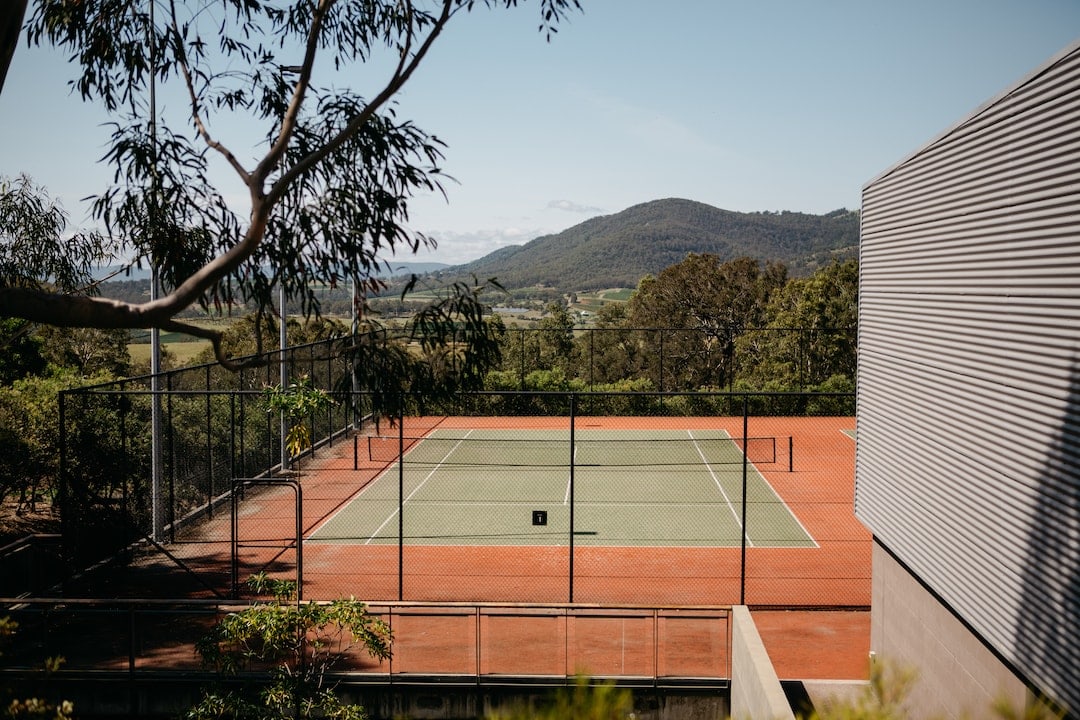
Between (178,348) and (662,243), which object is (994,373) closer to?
(178,348)

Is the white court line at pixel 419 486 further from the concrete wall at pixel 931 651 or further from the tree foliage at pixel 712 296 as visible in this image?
the tree foliage at pixel 712 296

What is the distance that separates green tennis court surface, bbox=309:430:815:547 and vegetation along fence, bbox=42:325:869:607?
0.08 meters

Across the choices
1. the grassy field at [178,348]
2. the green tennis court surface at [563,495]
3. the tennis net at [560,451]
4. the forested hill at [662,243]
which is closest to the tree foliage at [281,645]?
the green tennis court surface at [563,495]

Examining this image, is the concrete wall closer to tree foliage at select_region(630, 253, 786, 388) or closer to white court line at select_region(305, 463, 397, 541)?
white court line at select_region(305, 463, 397, 541)

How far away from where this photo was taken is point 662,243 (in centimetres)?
11400

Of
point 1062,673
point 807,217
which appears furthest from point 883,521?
point 807,217

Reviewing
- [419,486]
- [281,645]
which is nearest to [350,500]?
[419,486]

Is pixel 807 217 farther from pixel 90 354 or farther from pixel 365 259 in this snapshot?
pixel 365 259

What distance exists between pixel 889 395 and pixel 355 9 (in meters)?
7.39

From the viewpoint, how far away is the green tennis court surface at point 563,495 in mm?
18891

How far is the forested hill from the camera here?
109188mm

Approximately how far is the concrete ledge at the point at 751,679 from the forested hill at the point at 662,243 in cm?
9261

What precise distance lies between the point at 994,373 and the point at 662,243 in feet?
354

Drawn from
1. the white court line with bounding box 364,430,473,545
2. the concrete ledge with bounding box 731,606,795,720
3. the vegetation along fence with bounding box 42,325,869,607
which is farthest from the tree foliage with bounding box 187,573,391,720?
the white court line with bounding box 364,430,473,545
